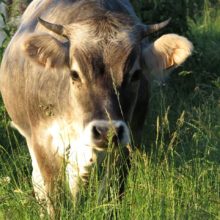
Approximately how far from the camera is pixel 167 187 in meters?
6.29

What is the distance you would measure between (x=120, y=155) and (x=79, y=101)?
0.45 metres

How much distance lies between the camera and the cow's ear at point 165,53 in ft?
22.8

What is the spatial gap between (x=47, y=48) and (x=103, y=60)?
0.46 metres

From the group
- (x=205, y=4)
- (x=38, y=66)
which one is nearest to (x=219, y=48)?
(x=205, y=4)

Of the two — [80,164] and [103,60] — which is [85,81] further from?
[80,164]

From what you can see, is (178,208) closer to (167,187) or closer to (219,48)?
(167,187)

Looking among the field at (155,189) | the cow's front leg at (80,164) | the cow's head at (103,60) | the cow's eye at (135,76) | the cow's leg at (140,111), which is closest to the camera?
the field at (155,189)

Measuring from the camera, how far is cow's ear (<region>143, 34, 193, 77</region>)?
6949 mm

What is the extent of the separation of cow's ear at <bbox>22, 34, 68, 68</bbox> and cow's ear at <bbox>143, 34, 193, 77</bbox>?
631 millimetres

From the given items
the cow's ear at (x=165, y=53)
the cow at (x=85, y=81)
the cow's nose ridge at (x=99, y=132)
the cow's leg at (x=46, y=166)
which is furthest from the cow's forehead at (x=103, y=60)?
the cow's leg at (x=46, y=166)

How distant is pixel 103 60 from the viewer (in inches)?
260

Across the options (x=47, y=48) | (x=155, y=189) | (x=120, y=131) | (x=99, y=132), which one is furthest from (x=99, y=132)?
(x=47, y=48)

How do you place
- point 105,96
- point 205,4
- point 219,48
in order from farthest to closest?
point 205,4 → point 219,48 → point 105,96

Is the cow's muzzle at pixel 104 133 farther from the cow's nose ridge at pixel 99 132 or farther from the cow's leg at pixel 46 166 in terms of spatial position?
the cow's leg at pixel 46 166
